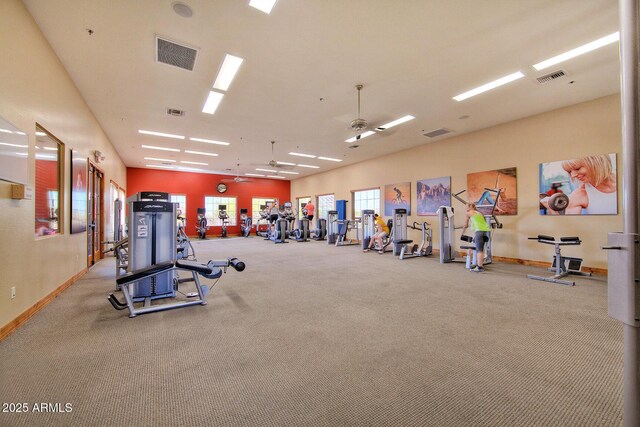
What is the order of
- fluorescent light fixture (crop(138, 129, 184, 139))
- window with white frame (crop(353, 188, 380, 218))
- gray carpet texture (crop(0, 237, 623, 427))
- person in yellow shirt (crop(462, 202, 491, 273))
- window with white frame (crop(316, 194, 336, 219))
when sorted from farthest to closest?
window with white frame (crop(316, 194, 336, 219)) → window with white frame (crop(353, 188, 380, 218)) → fluorescent light fixture (crop(138, 129, 184, 139)) → person in yellow shirt (crop(462, 202, 491, 273)) → gray carpet texture (crop(0, 237, 623, 427))

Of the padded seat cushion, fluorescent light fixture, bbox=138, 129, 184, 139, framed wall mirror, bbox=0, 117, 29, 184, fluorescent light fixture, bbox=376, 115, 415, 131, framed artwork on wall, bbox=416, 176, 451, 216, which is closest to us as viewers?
framed wall mirror, bbox=0, 117, 29, 184

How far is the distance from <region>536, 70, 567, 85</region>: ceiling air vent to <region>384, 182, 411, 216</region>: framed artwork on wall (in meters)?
A: 4.80

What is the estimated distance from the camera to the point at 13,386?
179 cm

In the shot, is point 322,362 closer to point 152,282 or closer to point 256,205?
point 152,282

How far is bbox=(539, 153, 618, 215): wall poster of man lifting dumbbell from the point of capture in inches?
205

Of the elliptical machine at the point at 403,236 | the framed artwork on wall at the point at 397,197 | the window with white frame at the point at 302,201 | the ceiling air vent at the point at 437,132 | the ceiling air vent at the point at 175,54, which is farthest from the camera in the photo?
the window with white frame at the point at 302,201

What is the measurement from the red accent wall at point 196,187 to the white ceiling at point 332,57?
671 cm

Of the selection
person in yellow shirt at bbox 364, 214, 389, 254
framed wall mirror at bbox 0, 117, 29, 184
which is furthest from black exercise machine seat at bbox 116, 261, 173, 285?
person in yellow shirt at bbox 364, 214, 389, 254

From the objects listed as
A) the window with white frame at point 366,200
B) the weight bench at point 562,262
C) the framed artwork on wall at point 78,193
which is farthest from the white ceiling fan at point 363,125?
the framed artwork on wall at point 78,193

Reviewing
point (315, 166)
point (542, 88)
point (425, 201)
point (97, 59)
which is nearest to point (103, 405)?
point (97, 59)

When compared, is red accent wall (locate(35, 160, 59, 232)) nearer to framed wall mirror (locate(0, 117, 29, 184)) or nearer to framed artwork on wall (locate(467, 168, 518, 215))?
framed wall mirror (locate(0, 117, 29, 184))

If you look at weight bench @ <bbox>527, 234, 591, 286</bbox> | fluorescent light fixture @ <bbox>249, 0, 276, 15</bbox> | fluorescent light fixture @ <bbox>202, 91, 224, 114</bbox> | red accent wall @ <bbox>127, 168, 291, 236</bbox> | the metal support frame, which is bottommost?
weight bench @ <bbox>527, 234, 591, 286</bbox>

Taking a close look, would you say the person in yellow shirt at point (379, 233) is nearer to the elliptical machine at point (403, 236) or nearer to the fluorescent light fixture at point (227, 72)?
the elliptical machine at point (403, 236)

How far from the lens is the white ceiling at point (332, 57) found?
3119mm
